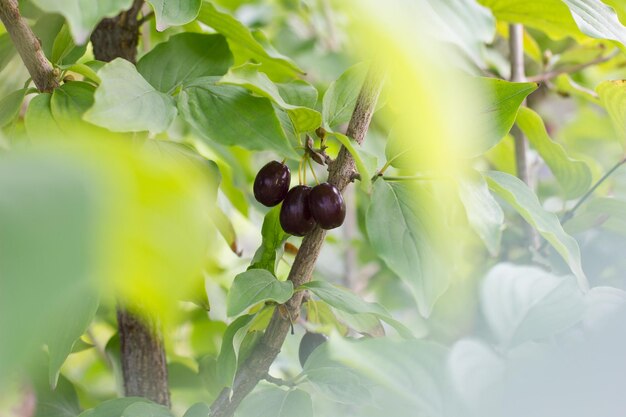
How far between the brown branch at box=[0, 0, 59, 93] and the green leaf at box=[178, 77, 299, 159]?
0.08m

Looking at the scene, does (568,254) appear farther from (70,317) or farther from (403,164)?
(70,317)

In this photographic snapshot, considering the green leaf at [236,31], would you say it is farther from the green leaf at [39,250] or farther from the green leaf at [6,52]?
the green leaf at [39,250]

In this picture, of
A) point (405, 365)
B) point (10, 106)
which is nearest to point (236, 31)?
point (10, 106)

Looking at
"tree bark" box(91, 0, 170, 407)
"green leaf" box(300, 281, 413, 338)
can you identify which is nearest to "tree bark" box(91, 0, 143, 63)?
"tree bark" box(91, 0, 170, 407)

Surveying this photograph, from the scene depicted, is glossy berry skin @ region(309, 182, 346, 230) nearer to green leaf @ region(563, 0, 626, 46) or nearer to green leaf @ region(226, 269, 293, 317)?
green leaf @ region(226, 269, 293, 317)

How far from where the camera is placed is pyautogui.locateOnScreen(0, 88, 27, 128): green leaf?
36cm

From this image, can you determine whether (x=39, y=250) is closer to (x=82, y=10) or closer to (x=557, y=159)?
(x=82, y=10)

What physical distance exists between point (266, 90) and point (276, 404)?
0.16 meters

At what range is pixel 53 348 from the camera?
1.12 feet

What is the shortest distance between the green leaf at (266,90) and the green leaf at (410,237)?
0.15ft

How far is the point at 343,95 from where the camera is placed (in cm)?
38

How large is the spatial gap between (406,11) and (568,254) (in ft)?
0.64

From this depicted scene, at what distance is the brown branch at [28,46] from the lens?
13.5 inches

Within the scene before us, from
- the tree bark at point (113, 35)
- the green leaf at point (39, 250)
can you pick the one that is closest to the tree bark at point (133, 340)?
the tree bark at point (113, 35)
